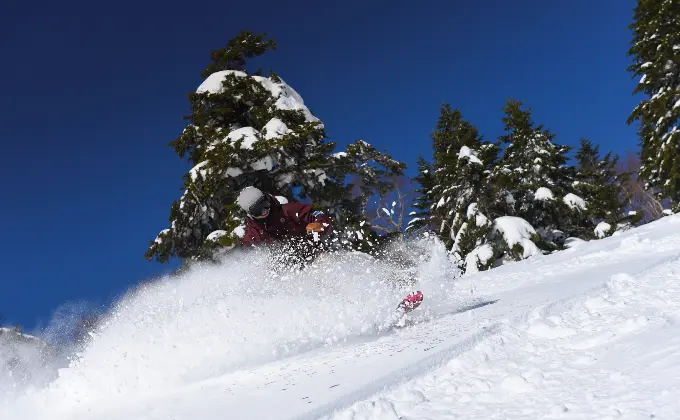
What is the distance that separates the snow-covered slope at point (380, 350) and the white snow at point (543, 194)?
490 inches

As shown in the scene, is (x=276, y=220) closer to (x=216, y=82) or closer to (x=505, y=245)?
(x=216, y=82)

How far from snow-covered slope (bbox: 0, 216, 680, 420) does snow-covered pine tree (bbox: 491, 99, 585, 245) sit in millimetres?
11944

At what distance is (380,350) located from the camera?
401cm

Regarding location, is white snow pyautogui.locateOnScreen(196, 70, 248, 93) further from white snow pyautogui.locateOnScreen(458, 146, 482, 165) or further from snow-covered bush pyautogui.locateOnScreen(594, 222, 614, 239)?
snow-covered bush pyautogui.locateOnScreen(594, 222, 614, 239)

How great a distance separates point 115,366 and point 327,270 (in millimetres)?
2598

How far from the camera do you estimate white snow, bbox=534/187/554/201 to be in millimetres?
18900

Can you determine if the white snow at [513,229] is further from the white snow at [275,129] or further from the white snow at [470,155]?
the white snow at [275,129]

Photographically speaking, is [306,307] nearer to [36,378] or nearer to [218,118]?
[36,378]

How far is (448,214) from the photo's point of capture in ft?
66.0

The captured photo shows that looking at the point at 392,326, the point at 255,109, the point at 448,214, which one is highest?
the point at 255,109

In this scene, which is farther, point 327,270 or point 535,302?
point 327,270

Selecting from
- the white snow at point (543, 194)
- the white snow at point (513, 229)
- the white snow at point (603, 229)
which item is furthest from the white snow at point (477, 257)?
the white snow at point (603, 229)

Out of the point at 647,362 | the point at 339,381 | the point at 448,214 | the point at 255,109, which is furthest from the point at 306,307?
the point at 448,214

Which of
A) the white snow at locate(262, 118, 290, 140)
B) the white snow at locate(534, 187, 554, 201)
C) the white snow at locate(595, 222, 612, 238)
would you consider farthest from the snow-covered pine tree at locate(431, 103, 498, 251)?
the white snow at locate(262, 118, 290, 140)
